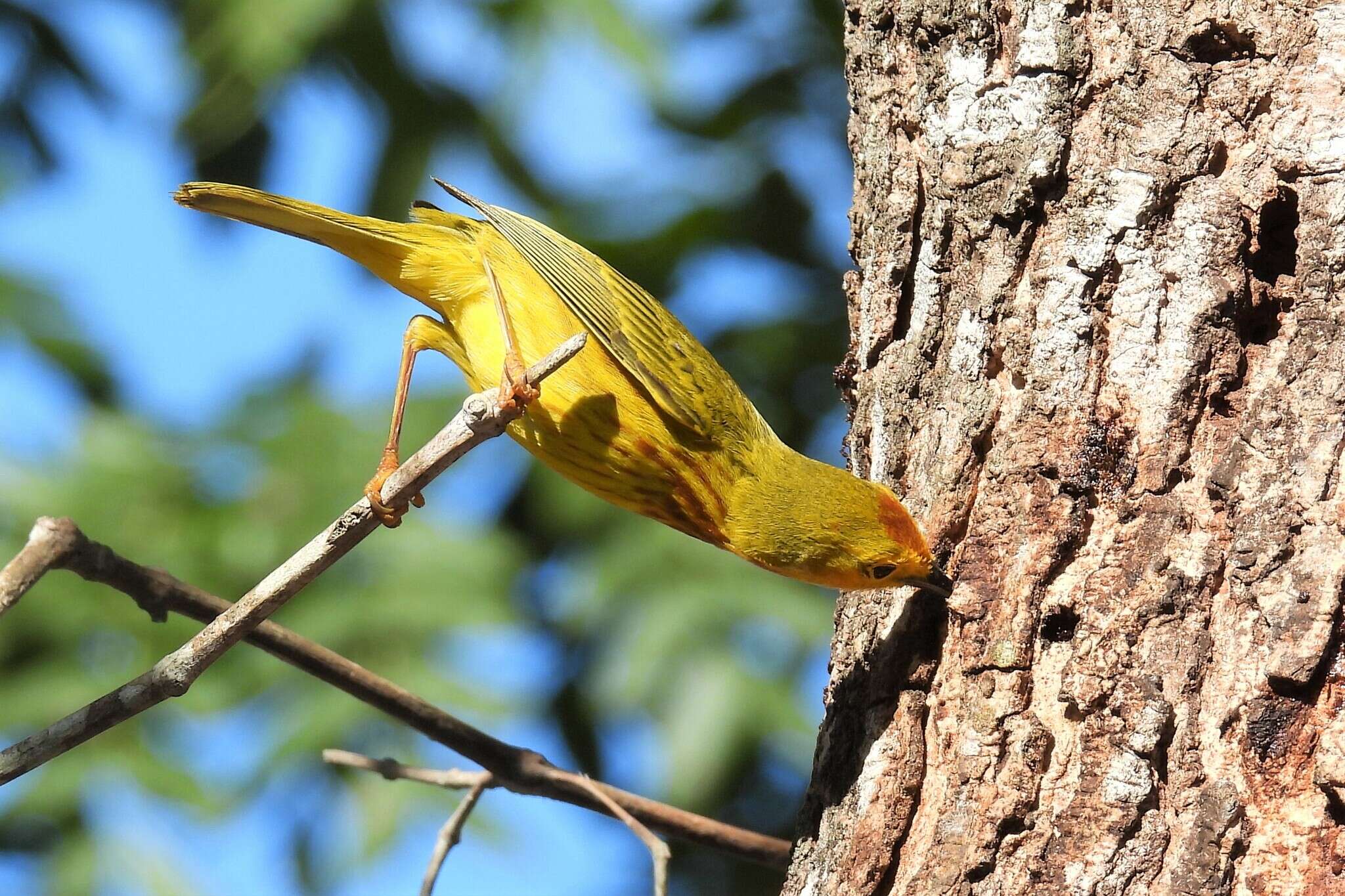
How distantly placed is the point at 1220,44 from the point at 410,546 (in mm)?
3934

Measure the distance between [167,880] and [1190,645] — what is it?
13.1ft

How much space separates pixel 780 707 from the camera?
5.14 m

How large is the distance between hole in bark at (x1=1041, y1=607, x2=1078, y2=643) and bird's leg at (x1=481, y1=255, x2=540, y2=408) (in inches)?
50.5

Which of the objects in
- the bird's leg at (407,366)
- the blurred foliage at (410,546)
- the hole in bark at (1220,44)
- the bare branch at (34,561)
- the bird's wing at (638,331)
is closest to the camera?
the bare branch at (34,561)

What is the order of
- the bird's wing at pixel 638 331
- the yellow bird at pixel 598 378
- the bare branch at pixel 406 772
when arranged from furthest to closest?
1. the bird's wing at pixel 638 331
2. the yellow bird at pixel 598 378
3. the bare branch at pixel 406 772

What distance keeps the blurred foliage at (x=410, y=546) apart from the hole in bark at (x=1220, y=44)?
2.96 meters

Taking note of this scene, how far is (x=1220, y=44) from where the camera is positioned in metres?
2.74

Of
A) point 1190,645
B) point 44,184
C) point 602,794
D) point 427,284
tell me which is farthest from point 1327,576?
point 44,184

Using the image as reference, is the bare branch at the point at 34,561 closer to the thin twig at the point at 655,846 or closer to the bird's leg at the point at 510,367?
the bird's leg at the point at 510,367

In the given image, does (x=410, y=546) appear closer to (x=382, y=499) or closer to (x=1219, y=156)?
(x=382, y=499)

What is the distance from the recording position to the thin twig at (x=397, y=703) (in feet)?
8.84

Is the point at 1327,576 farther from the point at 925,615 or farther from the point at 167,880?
the point at 167,880

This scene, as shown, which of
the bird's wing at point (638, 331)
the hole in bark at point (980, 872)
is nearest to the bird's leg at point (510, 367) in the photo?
the bird's wing at point (638, 331)

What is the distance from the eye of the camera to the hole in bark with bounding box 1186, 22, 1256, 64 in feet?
8.91
